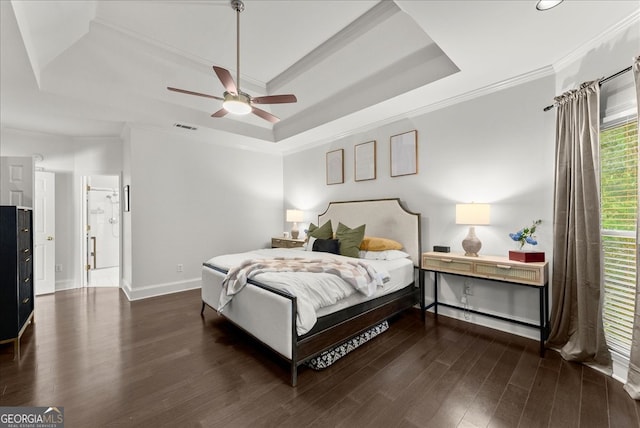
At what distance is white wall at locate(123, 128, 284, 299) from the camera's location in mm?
4242

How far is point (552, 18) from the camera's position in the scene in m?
2.12

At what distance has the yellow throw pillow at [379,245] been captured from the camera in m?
3.68

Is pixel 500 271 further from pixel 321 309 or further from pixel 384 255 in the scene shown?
pixel 321 309

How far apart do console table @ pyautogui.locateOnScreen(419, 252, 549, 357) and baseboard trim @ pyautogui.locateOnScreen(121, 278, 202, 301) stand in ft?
12.5

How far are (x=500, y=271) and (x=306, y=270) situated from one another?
1.93 m

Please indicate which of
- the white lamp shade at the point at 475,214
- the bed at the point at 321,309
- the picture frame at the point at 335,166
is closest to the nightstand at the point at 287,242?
the bed at the point at 321,309

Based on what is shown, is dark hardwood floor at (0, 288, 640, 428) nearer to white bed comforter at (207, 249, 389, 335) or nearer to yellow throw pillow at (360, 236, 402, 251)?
white bed comforter at (207, 249, 389, 335)

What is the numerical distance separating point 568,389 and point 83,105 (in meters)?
5.85

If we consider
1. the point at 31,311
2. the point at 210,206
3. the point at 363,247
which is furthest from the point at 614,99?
the point at 31,311

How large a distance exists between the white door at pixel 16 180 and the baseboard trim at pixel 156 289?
185 cm

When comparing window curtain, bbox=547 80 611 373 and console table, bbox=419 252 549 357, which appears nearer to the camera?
window curtain, bbox=547 80 611 373

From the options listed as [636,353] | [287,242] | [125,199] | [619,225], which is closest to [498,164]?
[619,225]

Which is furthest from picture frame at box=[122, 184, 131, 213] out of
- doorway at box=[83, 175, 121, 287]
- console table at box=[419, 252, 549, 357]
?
console table at box=[419, 252, 549, 357]

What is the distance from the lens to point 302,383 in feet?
6.80
